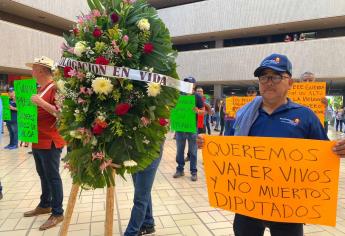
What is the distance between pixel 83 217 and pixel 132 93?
277 centimetres

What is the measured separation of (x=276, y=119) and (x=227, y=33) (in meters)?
24.7

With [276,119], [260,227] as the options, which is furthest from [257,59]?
[260,227]

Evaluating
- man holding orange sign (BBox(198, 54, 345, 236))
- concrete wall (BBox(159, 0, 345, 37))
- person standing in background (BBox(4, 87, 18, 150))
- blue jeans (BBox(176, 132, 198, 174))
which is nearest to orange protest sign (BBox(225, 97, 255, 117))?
blue jeans (BBox(176, 132, 198, 174))

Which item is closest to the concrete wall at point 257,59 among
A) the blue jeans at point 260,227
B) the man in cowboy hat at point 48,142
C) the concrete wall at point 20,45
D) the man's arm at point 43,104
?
the concrete wall at point 20,45

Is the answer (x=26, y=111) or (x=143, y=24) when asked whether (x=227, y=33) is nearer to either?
(x=26, y=111)

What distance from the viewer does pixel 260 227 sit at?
2.36 m

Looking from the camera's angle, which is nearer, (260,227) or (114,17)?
(114,17)

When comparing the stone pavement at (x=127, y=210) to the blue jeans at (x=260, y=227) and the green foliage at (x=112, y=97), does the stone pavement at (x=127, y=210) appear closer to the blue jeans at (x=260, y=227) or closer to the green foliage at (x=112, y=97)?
the blue jeans at (x=260, y=227)

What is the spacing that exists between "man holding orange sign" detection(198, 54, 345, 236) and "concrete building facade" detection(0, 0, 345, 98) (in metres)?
17.7

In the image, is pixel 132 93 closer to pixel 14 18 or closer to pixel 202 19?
pixel 14 18

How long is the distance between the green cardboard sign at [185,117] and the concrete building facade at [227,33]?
13728 mm

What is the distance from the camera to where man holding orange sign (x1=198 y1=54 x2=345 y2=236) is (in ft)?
7.36

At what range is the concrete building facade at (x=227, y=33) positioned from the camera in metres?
19.5

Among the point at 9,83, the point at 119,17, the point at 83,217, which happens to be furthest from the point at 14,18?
the point at 119,17
